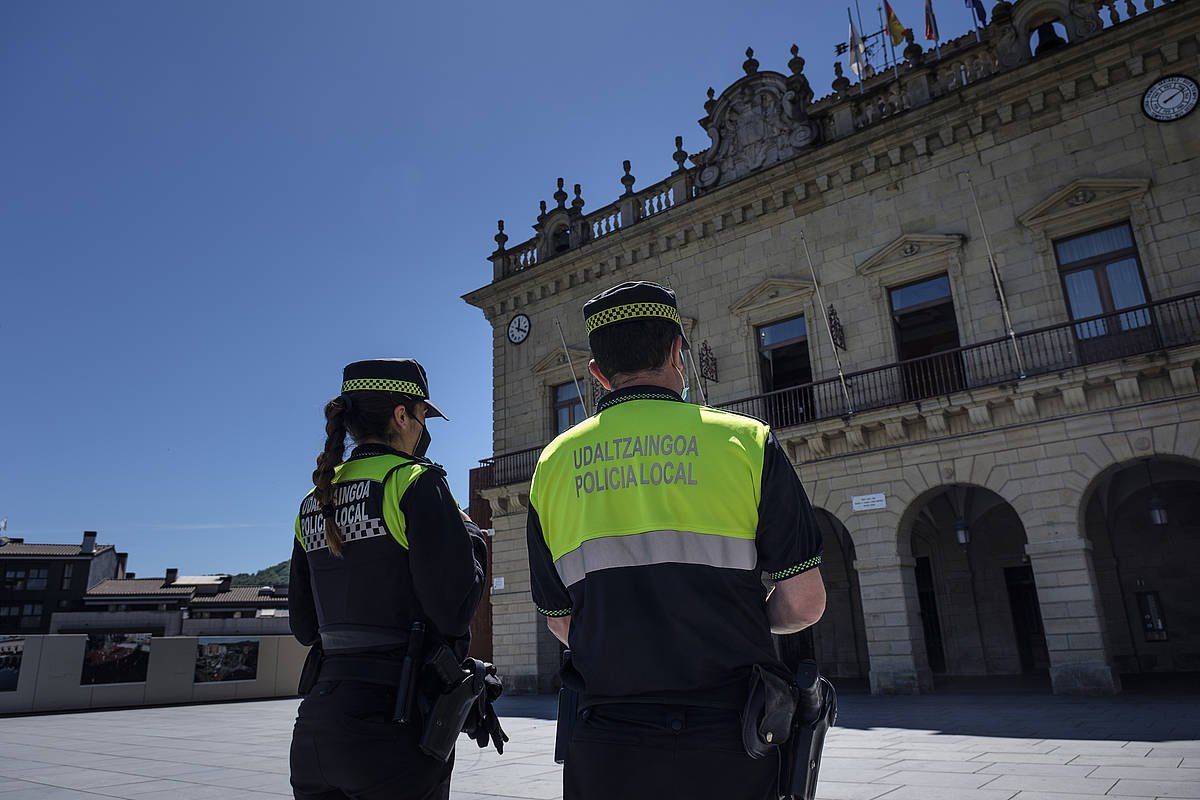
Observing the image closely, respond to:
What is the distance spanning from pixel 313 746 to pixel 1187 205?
53.8 feet

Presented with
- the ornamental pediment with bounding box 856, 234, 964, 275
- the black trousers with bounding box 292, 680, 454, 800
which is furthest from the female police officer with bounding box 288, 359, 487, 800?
the ornamental pediment with bounding box 856, 234, 964, 275

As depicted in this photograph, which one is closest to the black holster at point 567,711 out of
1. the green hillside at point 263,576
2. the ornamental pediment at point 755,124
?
the ornamental pediment at point 755,124

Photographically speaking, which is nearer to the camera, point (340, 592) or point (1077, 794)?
point (340, 592)

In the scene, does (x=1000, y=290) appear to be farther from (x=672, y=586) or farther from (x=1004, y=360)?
(x=672, y=586)

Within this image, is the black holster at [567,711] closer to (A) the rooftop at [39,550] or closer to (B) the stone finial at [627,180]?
(B) the stone finial at [627,180]

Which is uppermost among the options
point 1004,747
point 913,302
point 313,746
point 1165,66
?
point 1165,66

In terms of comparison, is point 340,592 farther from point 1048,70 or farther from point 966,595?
point 966,595

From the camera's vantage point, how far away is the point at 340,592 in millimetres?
2627

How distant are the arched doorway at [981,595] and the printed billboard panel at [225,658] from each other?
16589 millimetres

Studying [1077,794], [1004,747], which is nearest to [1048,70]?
[1004,747]

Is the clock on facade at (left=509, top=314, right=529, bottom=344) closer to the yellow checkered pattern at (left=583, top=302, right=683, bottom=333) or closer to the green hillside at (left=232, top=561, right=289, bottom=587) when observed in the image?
the yellow checkered pattern at (left=583, top=302, right=683, bottom=333)

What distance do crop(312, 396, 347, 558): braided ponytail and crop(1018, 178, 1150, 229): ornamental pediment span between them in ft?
50.8

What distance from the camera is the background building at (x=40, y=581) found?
180 feet

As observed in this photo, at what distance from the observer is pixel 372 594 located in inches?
102
